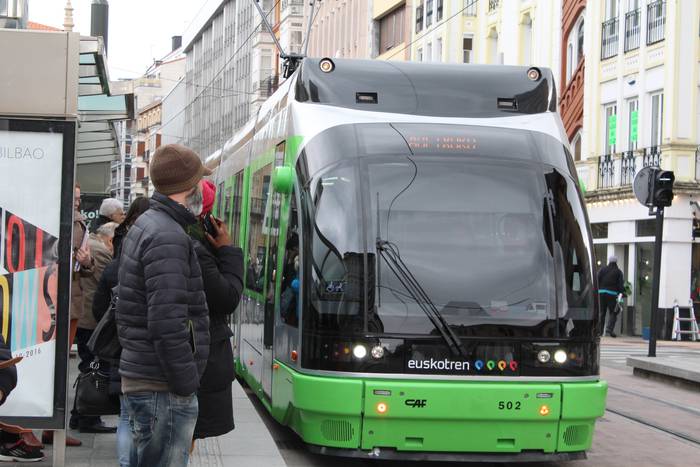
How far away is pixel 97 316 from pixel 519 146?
142 inches

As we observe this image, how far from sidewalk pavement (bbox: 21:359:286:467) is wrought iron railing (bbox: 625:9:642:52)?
24.5 metres

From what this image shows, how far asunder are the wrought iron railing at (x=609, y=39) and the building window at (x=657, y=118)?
2.93 meters

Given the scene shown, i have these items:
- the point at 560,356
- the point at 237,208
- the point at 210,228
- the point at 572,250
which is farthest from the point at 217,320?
the point at 237,208

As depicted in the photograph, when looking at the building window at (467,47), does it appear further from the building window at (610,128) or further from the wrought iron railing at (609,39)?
the building window at (610,128)

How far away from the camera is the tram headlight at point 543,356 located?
9039mm

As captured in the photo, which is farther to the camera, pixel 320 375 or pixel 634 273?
pixel 634 273

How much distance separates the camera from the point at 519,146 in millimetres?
9680

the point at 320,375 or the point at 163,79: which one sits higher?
the point at 163,79

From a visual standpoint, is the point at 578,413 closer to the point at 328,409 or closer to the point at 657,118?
the point at 328,409

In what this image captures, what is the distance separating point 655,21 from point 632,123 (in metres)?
2.61

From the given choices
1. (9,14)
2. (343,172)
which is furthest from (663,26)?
(343,172)

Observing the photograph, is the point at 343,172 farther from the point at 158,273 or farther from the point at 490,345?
the point at 158,273

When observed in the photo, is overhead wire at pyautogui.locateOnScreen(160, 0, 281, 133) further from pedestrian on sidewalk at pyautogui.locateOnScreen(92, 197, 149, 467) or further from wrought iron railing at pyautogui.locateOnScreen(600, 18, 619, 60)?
pedestrian on sidewalk at pyautogui.locateOnScreen(92, 197, 149, 467)

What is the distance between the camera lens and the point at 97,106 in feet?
61.5
